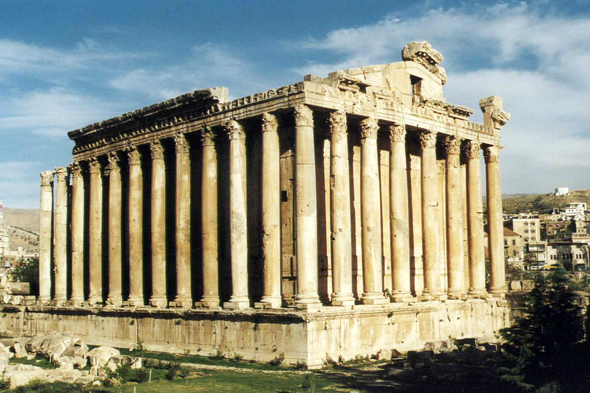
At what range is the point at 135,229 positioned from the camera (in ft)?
107

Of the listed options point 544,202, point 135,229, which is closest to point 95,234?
point 135,229

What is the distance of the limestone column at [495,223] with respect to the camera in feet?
110

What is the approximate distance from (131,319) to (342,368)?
11.6m

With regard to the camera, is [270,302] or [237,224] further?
[237,224]

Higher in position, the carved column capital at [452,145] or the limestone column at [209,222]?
A: the carved column capital at [452,145]

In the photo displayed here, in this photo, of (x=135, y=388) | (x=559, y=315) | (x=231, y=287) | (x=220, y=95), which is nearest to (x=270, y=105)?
(x=220, y=95)

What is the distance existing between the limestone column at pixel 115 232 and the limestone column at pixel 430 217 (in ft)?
45.4

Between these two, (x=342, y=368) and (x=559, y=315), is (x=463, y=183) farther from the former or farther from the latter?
(x=559, y=315)

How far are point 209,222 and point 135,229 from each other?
5448mm

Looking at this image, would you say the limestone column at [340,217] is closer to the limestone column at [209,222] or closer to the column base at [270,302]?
the column base at [270,302]

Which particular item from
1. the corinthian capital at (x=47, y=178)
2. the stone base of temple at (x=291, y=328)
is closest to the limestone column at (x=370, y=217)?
the stone base of temple at (x=291, y=328)

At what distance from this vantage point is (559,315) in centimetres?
1803

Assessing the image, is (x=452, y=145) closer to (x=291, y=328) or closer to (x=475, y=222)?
(x=475, y=222)

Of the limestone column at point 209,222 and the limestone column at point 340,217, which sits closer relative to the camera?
the limestone column at point 340,217
